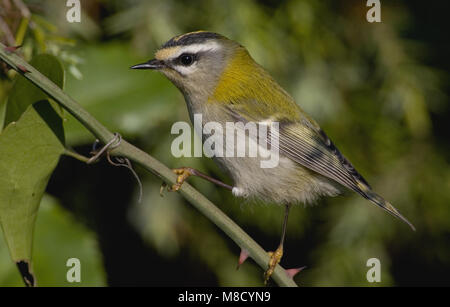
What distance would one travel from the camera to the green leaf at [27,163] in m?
0.87

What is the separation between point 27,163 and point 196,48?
0.72m

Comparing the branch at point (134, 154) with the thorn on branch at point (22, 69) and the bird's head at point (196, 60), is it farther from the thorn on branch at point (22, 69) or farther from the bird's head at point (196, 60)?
the bird's head at point (196, 60)

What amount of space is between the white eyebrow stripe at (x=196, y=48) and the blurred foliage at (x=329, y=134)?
257 mm

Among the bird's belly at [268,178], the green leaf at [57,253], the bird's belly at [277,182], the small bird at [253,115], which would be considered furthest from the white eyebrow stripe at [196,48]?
the green leaf at [57,253]

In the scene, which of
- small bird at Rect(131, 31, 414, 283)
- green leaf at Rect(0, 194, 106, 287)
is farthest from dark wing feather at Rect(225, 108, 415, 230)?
green leaf at Rect(0, 194, 106, 287)

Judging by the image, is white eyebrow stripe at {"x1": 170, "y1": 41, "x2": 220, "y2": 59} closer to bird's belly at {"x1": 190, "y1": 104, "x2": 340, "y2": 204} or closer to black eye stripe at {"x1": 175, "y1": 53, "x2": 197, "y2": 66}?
black eye stripe at {"x1": 175, "y1": 53, "x2": 197, "y2": 66}

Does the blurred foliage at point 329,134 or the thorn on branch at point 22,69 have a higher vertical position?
the blurred foliage at point 329,134

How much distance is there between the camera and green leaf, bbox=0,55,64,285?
87cm

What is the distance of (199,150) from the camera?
1768mm

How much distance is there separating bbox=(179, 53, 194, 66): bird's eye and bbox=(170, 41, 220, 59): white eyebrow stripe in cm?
1

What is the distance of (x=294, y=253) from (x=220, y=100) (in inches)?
30.3

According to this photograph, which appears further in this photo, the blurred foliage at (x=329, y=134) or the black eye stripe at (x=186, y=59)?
the blurred foliage at (x=329, y=134)

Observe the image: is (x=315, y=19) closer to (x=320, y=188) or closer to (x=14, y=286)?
(x=320, y=188)

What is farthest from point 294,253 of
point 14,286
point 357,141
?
point 14,286
